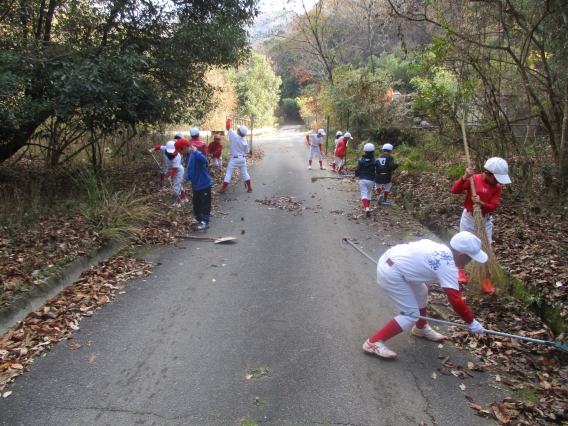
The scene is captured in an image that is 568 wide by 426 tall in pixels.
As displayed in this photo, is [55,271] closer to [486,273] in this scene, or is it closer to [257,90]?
[486,273]

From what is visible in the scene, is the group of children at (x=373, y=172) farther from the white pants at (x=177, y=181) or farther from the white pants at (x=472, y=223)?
the white pants at (x=177, y=181)

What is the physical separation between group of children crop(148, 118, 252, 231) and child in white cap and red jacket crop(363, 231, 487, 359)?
203 inches

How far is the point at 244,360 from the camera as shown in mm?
4137

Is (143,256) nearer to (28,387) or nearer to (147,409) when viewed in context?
(28,387)

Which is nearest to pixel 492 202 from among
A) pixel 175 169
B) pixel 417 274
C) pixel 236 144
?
pixel 417 274

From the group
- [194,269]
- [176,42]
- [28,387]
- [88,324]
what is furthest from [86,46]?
[28,387]

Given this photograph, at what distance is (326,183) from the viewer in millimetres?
14398

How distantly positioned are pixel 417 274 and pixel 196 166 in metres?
5.69

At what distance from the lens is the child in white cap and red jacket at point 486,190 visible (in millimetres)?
5520

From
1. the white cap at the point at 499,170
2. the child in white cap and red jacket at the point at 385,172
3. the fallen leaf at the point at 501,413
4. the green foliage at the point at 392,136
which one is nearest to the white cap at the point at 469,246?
the fallen leaf at the point at 501,413

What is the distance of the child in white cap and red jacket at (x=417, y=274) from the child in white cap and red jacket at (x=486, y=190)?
173 centimetres

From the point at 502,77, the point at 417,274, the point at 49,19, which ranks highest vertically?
the point at 49,19

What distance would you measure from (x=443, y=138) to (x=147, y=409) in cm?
1003

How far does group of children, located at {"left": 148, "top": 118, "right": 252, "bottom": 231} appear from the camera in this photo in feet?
28.1
